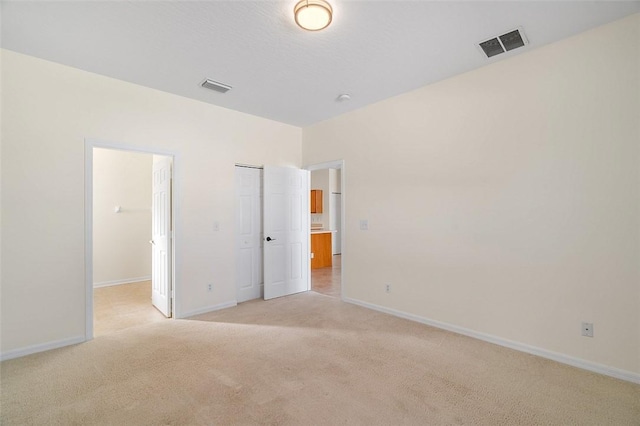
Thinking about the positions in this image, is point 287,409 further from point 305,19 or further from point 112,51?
point 112,51

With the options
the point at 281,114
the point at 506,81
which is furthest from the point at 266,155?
the point at 506,81

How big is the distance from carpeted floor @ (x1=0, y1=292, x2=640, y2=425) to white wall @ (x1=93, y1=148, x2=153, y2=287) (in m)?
2.91

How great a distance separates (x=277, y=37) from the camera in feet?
8.26

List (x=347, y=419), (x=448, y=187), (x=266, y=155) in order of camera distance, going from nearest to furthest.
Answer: (x=347, y=419), (x=448, y=187), (x=266, y=155)

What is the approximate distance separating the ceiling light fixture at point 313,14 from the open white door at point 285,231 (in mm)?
2660

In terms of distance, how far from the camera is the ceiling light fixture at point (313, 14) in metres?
2.08

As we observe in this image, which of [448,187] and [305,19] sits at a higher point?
[305,19]

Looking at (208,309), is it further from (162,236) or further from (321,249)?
(321,249)

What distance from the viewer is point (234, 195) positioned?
4355mm

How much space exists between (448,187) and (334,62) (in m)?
1.85

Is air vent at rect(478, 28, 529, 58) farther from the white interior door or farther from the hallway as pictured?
the hallway

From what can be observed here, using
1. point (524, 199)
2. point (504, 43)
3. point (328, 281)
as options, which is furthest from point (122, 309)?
point (504, 43)

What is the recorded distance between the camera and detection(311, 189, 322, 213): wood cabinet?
8.14 meters

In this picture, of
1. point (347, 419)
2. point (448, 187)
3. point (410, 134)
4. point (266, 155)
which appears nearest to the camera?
point (347, 419)
